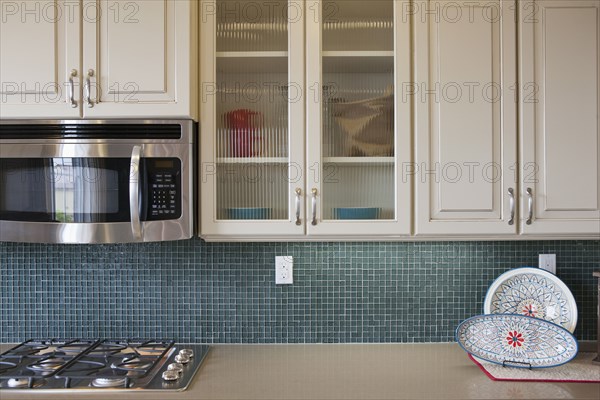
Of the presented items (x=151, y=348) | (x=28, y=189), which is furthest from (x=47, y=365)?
(x=28, y=189)

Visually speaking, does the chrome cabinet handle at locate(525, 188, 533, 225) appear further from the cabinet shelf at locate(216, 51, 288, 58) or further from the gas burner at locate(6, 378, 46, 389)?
the gas burner at locate(6, 378, 46, 389)

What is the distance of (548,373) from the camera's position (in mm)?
1622

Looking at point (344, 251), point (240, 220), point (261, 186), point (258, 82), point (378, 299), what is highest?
point (258, 82)

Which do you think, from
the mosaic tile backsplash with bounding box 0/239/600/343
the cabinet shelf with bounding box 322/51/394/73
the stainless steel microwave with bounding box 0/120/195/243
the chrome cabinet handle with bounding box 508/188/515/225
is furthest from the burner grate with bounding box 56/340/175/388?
the chrome cabinet handle with bounding box 508/188/515/225

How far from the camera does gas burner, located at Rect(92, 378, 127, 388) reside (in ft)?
4.95

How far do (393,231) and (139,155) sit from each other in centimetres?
83

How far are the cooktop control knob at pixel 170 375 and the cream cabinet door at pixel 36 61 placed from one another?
83cm

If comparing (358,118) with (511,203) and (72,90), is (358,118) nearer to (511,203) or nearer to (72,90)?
(511,203)

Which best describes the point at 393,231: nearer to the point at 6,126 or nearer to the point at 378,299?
the point at 378,299

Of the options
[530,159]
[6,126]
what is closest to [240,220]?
[6,126]

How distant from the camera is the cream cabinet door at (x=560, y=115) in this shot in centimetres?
169

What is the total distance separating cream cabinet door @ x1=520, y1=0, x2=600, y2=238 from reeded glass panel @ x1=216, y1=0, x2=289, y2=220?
772mm

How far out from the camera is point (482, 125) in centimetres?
169

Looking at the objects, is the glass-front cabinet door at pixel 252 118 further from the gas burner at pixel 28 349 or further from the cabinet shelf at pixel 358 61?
the gas burner at pixel 28 349
